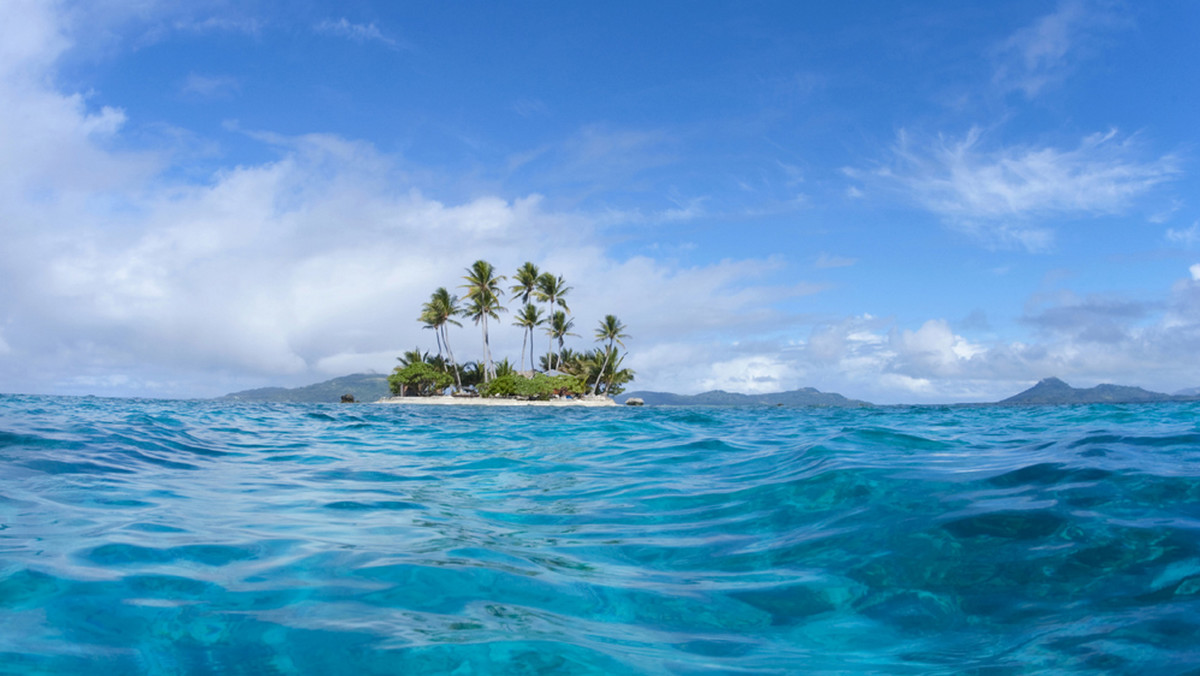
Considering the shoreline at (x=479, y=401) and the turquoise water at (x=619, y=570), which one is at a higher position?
the turquoise water at (x=619, y=570)

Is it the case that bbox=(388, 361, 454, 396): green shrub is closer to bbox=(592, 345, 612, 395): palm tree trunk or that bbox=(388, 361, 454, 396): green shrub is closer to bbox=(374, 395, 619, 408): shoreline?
bbox=(374, 395, 619, 408): shoreline

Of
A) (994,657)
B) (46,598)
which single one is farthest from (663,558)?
(46,598)

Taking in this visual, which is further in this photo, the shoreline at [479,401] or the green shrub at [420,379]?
the green shrub at [420,379]

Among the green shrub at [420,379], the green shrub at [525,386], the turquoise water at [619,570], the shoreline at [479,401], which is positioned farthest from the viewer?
the green shrub at [420,379]

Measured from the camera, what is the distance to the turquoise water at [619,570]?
95.0 inches

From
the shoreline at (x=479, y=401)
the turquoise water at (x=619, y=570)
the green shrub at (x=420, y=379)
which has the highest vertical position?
the green shrub at (x=420, y=379)

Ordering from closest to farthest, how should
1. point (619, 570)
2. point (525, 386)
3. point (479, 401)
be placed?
point (619, 570) < point (525, 386) < point (479, 401)

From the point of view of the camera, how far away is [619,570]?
3756 millimetres

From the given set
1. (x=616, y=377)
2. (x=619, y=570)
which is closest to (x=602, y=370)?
(x=616, y=377)

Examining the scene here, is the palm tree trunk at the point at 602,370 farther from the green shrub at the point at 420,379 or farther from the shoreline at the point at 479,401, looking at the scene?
the green shrub at the point at 420,379

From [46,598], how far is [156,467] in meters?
5.26

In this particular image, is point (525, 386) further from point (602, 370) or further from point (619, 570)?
point (619, 570)

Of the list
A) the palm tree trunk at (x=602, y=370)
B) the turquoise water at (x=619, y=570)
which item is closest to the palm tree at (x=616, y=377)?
the palm tree trunk at (x=602, y=370)

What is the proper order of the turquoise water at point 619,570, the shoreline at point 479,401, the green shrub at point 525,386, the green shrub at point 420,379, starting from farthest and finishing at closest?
the green shrub at point 420,379
the green shrub at point 525,386
the shoreline at point 479,401
the turquoise water at point 619,570
